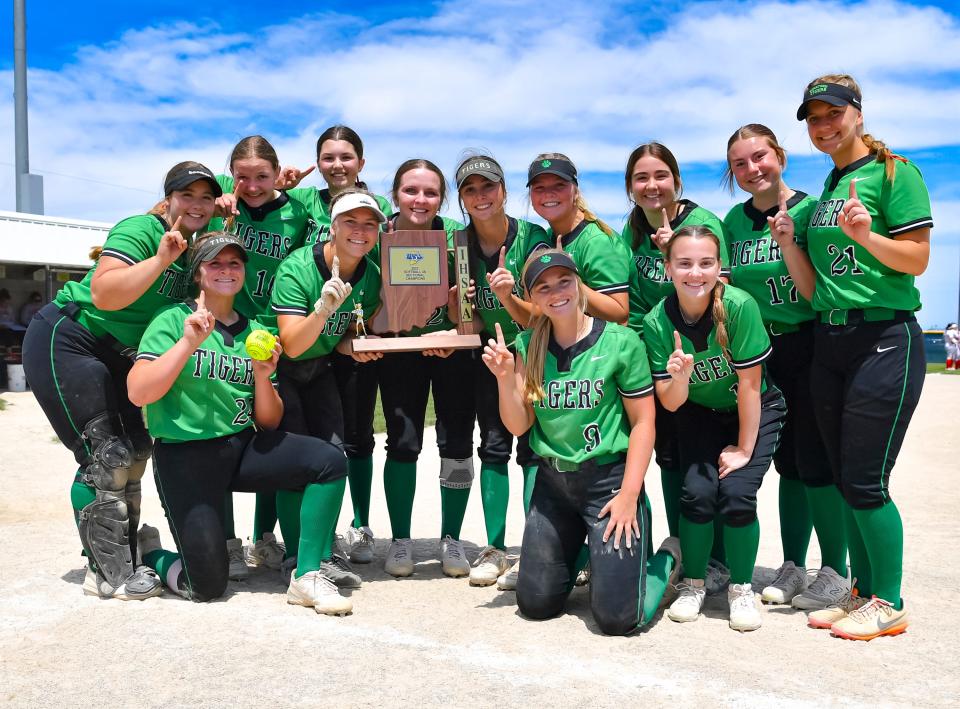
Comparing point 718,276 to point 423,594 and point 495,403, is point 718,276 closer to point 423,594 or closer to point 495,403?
point 495,403

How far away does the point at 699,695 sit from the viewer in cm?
311

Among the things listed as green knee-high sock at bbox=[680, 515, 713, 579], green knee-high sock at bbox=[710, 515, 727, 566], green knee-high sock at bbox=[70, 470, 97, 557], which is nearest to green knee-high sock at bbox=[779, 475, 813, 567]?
green knee-high sock at bbox=[710, 515, 727, 566]

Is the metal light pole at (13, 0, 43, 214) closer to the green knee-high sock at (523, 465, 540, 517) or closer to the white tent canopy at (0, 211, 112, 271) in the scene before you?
the white tent canopy at (0, 211, 112, 271)

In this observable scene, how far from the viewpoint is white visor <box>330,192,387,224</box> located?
4371mm

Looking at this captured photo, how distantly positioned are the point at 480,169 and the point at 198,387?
1.80m

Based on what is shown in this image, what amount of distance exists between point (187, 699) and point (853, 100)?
3.76 meters

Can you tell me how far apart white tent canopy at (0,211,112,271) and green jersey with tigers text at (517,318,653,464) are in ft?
46.6

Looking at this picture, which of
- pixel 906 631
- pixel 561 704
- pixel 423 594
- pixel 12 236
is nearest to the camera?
pixel 561 704

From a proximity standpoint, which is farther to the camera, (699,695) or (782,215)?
(782,215)

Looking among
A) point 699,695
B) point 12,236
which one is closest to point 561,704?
point 699,695

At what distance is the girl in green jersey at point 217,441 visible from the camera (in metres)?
4.12

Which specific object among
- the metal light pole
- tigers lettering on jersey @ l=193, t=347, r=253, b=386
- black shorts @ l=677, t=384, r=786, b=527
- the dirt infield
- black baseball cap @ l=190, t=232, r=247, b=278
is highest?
the metal light pole

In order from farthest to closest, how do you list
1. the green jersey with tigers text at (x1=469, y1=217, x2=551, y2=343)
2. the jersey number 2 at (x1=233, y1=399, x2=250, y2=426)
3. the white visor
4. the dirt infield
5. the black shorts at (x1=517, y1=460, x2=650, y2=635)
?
the green jersey with tigers text at (x1=469, y1=217, x2=551, y2=343) < the white visor < the jersey number 2 at (x1=233, y1=399, x2=250, y2=426) < the black shorts at (x1=517, y1=460, x2=650, y2=635) < the dirt infield

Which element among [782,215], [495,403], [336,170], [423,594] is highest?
[336,170]
